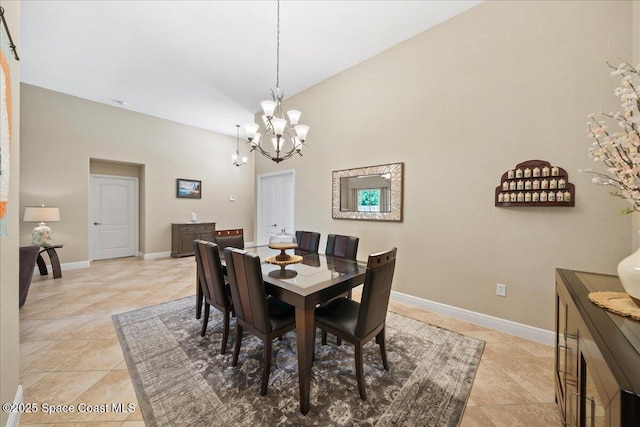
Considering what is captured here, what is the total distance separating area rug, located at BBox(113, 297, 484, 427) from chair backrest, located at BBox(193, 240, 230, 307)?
1.48ft

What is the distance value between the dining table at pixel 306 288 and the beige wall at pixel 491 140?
4.15 feet

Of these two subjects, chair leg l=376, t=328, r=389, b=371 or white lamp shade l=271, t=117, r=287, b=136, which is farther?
white lamp shade l=271, t=117, r=287, b=136

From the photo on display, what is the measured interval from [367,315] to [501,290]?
1.78 meters

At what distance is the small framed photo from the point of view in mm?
6082

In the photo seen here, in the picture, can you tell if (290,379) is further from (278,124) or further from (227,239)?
(278,124)

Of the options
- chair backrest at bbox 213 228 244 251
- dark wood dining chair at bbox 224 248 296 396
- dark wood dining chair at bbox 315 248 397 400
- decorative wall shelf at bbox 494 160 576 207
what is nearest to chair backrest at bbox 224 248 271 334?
dark wood dining chair at bbox 224 248 296 396

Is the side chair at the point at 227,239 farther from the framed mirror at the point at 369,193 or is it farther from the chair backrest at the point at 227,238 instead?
the framed mirror at the point at 369,193

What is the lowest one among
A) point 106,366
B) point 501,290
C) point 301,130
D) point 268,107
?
point 106,366

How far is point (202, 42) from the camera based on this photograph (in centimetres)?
310

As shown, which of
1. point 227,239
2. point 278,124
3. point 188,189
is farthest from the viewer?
point 188,189

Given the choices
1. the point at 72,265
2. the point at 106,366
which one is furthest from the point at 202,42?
the point at 72,265

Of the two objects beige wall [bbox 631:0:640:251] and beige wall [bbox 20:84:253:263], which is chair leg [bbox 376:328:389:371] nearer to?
beige wall [bbox 631:0:640:251]

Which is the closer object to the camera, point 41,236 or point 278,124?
point 278,124

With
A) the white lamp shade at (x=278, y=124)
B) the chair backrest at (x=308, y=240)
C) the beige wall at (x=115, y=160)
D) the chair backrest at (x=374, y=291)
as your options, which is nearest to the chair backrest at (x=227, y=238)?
the chair backrest at (x=308, y=240)
